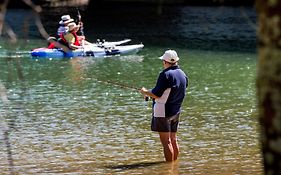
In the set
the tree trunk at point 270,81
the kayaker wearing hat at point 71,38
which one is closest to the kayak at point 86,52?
the kayaker wearing hat at point 71,38

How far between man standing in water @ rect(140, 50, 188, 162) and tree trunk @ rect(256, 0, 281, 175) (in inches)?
249

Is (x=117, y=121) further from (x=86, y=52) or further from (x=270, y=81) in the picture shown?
(x=86, y=52)

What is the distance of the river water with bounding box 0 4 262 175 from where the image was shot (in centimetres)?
1027

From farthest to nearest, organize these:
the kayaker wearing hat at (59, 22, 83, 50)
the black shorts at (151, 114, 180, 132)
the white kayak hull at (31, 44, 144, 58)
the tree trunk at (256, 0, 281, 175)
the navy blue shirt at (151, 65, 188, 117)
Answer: the white kayak hull at (31, 44, 144, 58) → the kayaker wearing hat at (59, 22, 83, 50) → the black shorts at (151, 114, 180, 132) → the navy blue shirt at (151, 65, 188, 117) → the tree trunk at (256, 0, 281, 175)

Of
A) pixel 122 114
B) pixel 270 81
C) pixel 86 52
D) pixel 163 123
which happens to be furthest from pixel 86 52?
pixel 270 81

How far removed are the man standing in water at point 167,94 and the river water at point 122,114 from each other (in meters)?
0.61

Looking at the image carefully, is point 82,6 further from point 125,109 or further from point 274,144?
→ point 274,144

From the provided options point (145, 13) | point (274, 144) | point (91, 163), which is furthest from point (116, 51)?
point (274, 144)

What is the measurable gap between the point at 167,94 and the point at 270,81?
21.3 feet

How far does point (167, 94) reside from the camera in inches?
380

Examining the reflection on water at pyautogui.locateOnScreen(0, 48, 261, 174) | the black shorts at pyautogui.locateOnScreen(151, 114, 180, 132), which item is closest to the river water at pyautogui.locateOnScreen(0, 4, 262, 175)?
the reflection on water at pyautogui.locateOnScreen(0, 48, 261, 174)

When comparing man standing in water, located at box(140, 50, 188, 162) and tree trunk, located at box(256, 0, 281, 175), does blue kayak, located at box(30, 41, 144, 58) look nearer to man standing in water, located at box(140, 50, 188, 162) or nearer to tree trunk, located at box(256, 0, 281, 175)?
man standing in water, located at box(140, 50, 188, 162)

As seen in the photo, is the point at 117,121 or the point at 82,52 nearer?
the point at 117,121

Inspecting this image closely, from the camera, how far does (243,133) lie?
12.5 meters
